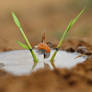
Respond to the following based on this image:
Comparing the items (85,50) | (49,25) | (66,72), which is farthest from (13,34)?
(66,72)

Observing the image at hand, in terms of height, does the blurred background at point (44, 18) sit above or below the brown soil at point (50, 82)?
below

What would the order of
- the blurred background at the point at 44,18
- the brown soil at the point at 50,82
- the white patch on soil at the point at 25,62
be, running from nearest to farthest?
the brown soil at the point at 50,82, the white patch on soil at the point at 25,62, the blurred background at the point at 44,18

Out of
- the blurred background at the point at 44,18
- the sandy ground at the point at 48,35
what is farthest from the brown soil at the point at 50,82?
the blurred background at the point at 44,18

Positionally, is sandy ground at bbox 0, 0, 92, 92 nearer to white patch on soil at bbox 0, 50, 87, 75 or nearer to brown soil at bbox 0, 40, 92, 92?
brown soil at bbox 0, 40, 92, 92

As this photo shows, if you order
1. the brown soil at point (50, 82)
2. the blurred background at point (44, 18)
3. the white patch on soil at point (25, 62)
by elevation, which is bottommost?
the blurred background at point (44, 18)

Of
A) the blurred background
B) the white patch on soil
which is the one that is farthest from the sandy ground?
the white patch on soil

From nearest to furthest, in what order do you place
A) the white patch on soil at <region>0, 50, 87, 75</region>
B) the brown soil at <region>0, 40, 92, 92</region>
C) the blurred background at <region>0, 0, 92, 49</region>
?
the brown soil at <region>0, 40, 92, 92</region> < the white patch on soil at <region>0, 50, 87, 75</region> < the blurred background at <region>0, 0, 92, 49</region>

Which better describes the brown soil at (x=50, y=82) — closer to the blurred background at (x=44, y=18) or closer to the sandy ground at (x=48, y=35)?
the sandy ground at (x=48, y=35)

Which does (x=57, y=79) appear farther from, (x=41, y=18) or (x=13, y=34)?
(x=41, y=18)
